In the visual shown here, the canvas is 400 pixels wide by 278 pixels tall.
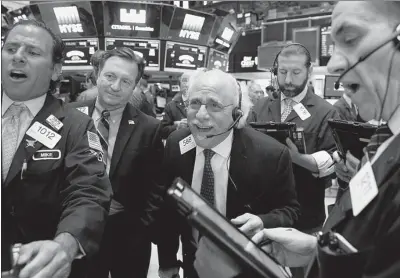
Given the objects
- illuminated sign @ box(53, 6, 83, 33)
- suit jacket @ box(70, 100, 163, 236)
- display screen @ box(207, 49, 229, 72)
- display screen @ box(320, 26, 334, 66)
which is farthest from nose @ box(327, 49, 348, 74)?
display screen @ box(320, 26, 334, 66)

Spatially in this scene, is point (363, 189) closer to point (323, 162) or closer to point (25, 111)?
point (25, 111)

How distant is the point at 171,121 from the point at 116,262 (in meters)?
2.10

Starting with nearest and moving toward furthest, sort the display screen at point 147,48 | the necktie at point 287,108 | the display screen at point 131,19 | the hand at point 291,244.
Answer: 1. the hand at point 291,244
2. the necktie at point 287,108
3. the display screen at point 131,19
4. the display screen at point 147,48

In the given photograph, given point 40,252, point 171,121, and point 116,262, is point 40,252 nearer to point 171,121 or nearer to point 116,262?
point 116,262

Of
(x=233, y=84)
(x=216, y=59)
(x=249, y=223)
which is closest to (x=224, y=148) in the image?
(x=233, y=84)

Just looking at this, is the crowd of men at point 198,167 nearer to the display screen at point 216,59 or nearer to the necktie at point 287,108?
the necktie at point 287,108

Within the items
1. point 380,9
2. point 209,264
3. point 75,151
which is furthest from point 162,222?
point 380,9

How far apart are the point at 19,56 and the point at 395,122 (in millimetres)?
1319

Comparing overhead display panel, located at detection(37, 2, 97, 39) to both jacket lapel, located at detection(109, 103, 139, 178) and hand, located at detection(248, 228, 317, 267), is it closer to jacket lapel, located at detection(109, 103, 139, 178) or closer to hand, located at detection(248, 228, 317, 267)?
jacket lapel, located at detection(109, 103, 139, 178)

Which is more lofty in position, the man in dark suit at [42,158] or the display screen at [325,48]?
Answer: the display screen at [325,48]

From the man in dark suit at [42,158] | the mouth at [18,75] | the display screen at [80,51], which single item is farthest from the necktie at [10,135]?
the display screen at [80,51]

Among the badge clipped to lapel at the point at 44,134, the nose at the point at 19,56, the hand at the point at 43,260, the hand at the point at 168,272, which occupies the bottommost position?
the hand at the point at 168,272

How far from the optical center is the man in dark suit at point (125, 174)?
2.21m

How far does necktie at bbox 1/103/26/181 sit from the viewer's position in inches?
56.7
